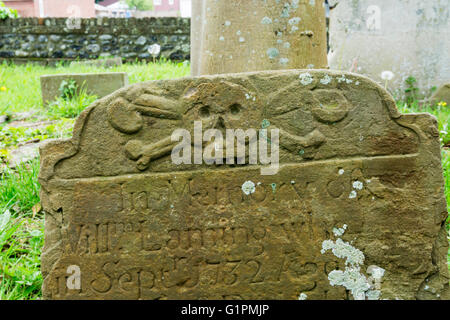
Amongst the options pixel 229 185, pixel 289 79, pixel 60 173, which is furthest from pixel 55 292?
pixel 289 79

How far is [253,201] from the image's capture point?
6.32 feet

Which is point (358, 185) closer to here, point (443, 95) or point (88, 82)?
point (443, 95)

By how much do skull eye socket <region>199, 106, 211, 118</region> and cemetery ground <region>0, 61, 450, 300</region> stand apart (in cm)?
113

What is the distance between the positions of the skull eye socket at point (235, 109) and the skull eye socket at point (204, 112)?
101 mm

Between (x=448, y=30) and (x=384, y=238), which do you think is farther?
(x=448, y=30)

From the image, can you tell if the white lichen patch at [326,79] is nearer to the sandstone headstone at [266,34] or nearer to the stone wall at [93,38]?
the sandstone headstone at [266,34]

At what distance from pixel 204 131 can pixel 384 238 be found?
0.92m

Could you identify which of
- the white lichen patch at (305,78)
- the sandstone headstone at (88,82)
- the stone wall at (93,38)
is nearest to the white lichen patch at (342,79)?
the white lichen patch at (305,78)

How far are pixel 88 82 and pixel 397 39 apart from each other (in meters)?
3.75

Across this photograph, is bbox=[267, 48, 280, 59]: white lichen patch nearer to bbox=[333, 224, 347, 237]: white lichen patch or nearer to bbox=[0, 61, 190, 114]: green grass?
bbox=[333, 224, 347, 237]: white lichen patch

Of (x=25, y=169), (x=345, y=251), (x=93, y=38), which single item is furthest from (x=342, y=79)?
(x=93, y=38)

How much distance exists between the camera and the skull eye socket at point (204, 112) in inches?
75.0

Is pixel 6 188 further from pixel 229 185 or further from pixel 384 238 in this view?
pixel 384 238
